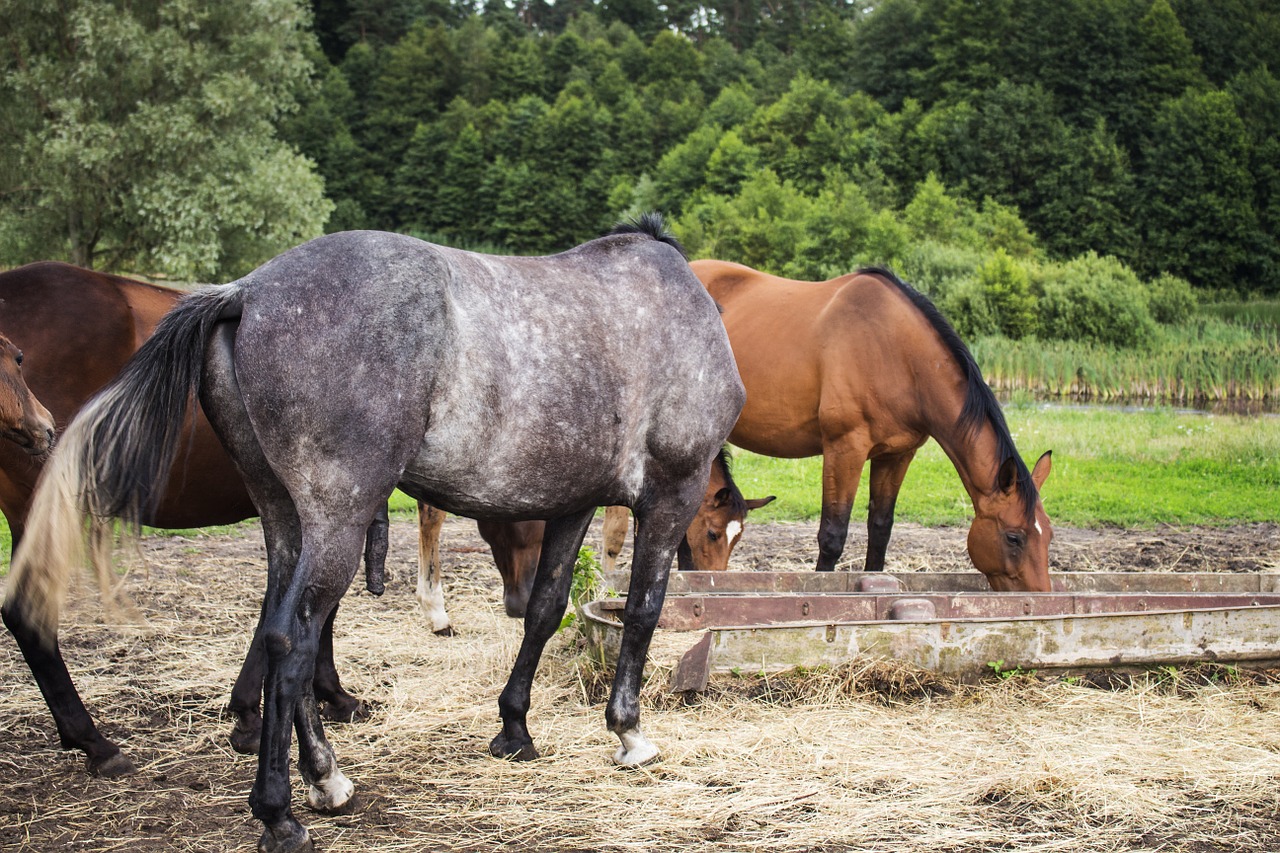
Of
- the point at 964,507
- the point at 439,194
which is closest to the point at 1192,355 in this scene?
the point at 964,507

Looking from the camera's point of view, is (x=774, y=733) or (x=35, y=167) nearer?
(x=774, y=733)

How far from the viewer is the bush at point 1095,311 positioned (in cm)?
2305

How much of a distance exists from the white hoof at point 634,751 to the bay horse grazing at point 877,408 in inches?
99.7

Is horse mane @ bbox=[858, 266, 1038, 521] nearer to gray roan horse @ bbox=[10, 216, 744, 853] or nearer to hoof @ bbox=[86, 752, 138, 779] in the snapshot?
gray roan horse @ bbox=[10, 216, 744, 853]

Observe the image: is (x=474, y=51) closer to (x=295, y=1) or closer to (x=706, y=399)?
(x=295, y=1)

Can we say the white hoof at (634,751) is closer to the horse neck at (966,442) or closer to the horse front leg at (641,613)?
the horse front leg at (641,613)

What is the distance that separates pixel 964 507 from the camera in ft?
30.2

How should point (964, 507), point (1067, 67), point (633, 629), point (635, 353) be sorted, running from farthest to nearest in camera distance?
point (1067, 67), point (964, 507), point (633, 629), point (635, 353)

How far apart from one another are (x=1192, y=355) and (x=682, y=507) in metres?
16.2

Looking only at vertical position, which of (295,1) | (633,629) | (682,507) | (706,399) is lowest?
(633,629)

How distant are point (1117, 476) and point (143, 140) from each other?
2014 cm

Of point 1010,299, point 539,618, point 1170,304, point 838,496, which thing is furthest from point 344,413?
point 1170,304

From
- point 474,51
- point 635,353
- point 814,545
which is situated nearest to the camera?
point 635,353

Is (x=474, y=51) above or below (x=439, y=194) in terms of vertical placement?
above
